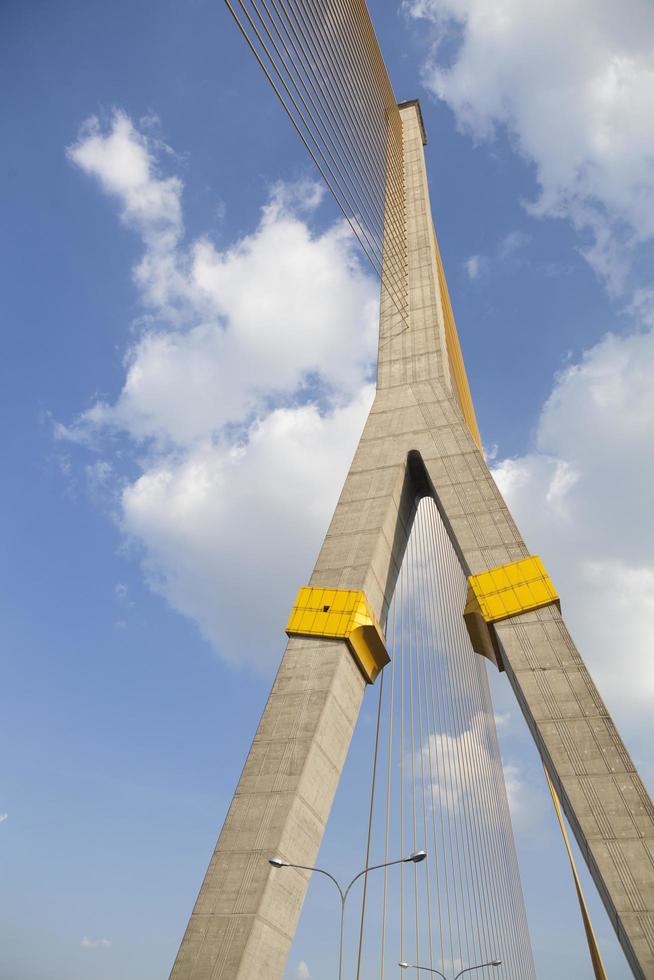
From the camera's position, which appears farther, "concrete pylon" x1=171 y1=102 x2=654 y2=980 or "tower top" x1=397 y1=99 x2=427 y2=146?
"tower top" x1=397 y1=99 x2=427 y2=146

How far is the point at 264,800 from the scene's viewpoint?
1084cm

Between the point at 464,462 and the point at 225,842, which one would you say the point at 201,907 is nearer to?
the point at 225,842

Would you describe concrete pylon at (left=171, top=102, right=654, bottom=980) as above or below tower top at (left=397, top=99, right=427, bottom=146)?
below

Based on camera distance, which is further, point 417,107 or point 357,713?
point 417,107

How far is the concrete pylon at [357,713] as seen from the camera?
9641mm

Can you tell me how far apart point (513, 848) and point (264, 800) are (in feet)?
51.8

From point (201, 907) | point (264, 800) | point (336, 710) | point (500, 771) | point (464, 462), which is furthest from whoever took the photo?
point (500, 771)

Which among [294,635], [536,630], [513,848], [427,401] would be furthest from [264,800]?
[513,848]

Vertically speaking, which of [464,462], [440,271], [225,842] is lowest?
[225,842]

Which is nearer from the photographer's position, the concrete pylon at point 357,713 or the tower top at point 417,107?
the concrete pylon at point 357,713

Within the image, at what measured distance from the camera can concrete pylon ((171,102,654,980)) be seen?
31.6 feet

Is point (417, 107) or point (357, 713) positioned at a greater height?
point (417, 107)

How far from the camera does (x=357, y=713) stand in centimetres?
1308

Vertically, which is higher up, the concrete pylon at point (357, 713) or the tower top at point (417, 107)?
the tower top at point (417, 107)
